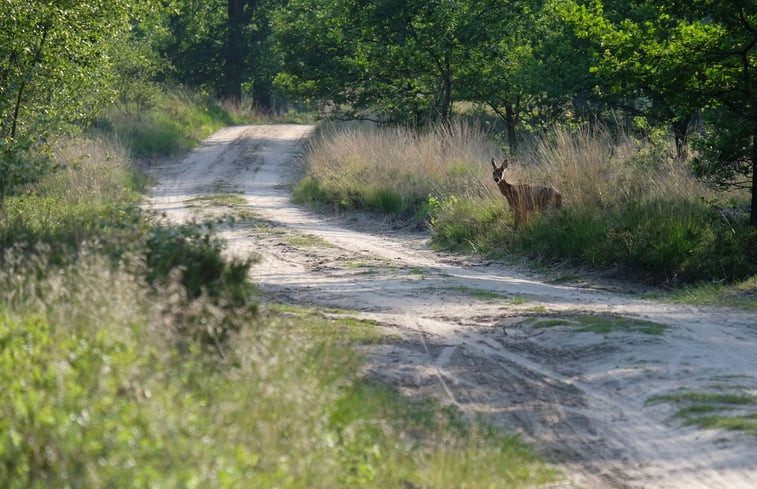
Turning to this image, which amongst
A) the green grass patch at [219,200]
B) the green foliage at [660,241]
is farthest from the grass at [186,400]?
the green grass patch at [219,200]

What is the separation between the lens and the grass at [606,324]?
9.13 metres

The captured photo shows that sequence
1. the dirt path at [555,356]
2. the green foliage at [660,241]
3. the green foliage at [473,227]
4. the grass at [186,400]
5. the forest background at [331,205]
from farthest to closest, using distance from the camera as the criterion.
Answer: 1. the green foliage at [473,227]
2. the green foliage at [660,241]
3. the dirt path at [555,356]
4. the forest background at [331,205]
5. the grass at [186,400]

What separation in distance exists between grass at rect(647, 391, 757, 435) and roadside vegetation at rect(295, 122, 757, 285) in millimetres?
5414

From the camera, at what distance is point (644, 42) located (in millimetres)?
13797

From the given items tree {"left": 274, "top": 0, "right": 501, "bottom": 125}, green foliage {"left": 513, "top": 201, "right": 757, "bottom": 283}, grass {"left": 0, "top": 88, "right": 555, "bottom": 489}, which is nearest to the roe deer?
green foliage {"left": 513, "top": 201, "right": 757, "bottom": 283}

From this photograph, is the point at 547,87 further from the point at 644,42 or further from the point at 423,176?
the point at 644,42

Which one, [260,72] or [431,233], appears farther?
[260,72]

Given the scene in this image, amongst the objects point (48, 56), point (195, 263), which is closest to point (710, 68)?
point (195, 263)

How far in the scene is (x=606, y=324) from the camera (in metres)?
9.35

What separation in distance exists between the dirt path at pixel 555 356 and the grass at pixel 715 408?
8 cm

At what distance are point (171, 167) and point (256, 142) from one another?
7.75 metres

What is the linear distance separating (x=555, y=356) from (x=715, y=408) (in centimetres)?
180

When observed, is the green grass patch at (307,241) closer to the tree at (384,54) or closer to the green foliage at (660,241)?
the green foliage at (660,241)

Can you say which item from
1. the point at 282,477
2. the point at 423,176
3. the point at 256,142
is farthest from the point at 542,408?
the point at 256,142
